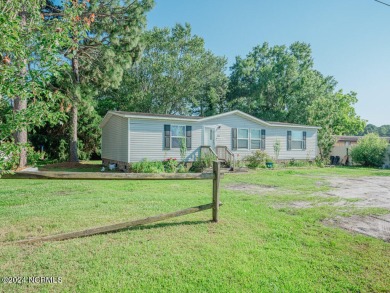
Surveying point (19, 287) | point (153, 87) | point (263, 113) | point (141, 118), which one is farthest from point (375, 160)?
point (19, 287)

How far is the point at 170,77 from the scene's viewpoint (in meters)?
30.2

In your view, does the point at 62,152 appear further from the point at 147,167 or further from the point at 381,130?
the point at 381,130

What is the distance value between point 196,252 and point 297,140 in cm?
1831

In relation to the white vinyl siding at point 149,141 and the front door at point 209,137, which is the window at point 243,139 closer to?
the front door at point 209,137

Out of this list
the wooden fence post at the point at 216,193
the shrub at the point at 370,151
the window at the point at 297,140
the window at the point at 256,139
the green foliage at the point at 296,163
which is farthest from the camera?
the shrub at the point at 370,151

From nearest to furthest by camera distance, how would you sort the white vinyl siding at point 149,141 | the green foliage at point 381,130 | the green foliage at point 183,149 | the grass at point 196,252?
the grass at point 196,252, the white vinyl siding at point 149,141, the green foliage at point 183,149, the green foliage at point 381,130

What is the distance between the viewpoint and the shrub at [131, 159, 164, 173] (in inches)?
517

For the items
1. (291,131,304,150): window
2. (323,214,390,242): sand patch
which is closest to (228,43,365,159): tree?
(291,131,304,150): window

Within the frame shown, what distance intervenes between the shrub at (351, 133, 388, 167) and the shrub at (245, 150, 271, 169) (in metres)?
10.4

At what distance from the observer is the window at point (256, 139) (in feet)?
59.5

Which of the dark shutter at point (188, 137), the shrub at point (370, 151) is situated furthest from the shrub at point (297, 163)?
the dark shutter at point (188, 137)

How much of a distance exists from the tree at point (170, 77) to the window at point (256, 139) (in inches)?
546

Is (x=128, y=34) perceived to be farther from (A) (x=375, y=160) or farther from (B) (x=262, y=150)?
(A) (x=375, y=160)

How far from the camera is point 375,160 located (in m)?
21.3
